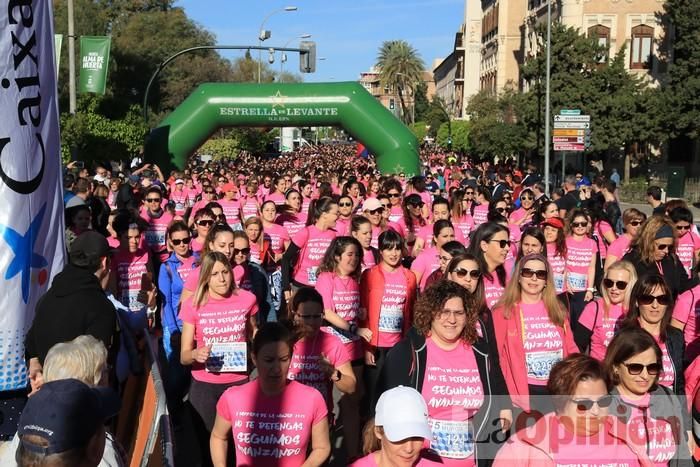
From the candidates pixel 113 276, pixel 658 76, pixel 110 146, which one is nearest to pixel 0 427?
pixel 113 276

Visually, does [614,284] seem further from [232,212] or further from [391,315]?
[232,212]

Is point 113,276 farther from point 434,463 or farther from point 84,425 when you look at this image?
point 84,425

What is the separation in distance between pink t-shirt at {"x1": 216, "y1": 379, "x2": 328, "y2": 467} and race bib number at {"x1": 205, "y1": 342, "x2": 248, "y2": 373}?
125cm

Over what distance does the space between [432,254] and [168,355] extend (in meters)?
2.34

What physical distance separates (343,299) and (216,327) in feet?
3.91

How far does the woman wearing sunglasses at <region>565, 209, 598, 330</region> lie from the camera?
832 centimetres

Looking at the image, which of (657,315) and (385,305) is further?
(385,305)

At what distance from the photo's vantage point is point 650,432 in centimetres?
387

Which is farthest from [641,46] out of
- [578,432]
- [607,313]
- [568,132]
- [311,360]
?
[578,432]

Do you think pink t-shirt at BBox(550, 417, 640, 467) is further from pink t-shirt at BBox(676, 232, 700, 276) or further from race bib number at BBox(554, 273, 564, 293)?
pink t-shirt at BBox(676, 232, 700, 276)

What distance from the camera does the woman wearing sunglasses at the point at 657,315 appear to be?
189 inches

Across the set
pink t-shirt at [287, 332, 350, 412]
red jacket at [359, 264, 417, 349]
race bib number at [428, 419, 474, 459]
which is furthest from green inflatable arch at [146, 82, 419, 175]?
race bib number at [428, 419, 474, 459]

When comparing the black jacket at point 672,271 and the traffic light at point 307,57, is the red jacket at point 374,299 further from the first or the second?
the traffic light at point 307,57

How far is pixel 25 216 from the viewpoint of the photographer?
434 cm
